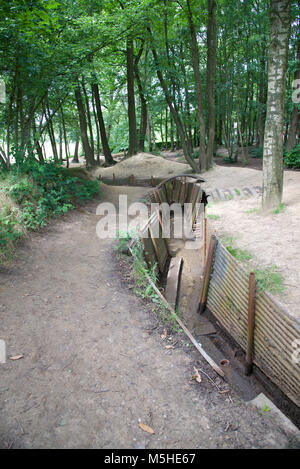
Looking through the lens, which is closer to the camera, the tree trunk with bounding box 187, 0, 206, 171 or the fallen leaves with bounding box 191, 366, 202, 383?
the fallen leaves with bounding box 191, 366, 202, 383

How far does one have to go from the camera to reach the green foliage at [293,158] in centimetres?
1278

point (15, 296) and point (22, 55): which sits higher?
point (22, 55)

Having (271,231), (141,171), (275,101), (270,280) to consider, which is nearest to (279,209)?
(271,231)

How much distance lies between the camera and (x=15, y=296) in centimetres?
423

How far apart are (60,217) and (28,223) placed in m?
1.10

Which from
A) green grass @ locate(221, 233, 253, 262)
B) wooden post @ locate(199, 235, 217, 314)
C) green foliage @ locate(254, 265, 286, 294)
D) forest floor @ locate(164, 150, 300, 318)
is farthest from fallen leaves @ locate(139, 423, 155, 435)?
green grass @ locate(221, 233, 253, 262)

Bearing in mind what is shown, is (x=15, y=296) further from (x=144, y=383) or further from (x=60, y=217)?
(x=60, y=217)

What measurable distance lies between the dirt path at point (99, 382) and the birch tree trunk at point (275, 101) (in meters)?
4.46

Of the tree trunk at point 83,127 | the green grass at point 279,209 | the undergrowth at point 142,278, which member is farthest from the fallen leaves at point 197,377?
the tree trunk at point 83,127

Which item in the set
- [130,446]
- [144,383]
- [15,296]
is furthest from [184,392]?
[15,296]

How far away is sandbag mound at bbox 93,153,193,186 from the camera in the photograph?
15109 millimetres

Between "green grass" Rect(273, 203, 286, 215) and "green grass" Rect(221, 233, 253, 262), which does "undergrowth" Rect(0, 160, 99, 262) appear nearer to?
"green grass" Rect(221, 233, 253, 262)

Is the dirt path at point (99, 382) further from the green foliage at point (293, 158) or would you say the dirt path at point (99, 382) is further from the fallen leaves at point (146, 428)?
the green foliage at point (293, 158)

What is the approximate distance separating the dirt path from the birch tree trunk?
14.6 ft
